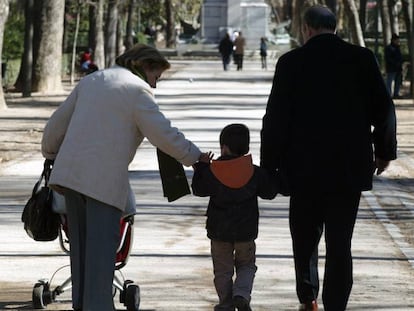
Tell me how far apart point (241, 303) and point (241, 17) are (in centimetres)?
6861

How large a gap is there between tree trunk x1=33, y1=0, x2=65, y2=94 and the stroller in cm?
2964

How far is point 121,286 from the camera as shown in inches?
336

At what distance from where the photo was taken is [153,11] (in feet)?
275

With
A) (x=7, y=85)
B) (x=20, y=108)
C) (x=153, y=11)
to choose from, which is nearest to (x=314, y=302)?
(x=20, y=108)

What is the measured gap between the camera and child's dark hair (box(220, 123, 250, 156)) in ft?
25.8

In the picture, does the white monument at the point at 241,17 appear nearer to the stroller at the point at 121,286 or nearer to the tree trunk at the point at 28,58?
the tree trunk at the point at 28,58

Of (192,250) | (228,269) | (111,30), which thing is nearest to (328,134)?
(228,269)

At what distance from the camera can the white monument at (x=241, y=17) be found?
7506 cm

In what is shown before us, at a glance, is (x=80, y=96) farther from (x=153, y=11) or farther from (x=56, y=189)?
(x=153, y=11)

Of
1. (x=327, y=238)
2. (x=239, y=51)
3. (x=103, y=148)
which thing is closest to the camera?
(x=103, y=148)

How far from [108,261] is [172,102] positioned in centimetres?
2700

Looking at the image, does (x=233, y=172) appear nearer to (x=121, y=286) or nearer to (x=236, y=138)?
(x=236, y=138)

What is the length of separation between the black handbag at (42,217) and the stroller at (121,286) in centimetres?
8

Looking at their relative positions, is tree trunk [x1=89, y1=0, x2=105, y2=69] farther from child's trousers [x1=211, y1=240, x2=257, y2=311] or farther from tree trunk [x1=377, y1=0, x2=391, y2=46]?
child's trousers [x1=211, y1=240, x2=257, y2=311]
